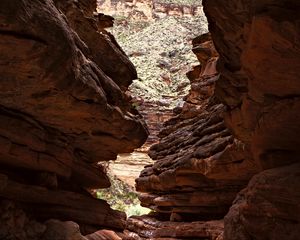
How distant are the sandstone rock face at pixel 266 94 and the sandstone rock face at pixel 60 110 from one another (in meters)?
2.79

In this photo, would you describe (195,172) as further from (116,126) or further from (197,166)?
(116,126)

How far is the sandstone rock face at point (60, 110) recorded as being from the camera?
256 inches

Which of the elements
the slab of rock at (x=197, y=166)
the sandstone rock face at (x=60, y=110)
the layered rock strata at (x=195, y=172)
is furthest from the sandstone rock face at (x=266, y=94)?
the layered rock strata at (x=195, y=172)

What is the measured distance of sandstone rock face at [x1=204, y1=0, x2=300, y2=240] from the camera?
16.9ft

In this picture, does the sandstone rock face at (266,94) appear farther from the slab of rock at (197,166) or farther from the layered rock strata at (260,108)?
the slab of rock at (197,166)

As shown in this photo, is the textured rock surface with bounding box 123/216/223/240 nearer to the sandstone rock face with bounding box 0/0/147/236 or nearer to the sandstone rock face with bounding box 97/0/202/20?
the sandstone rock face with bounding box 0/0/147/236

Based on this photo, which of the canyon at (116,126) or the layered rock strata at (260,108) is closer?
the layered rock strata at (260,108)

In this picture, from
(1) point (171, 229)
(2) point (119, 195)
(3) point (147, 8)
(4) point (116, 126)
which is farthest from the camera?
(3) point (147, 8)

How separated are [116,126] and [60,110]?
5.93 ft

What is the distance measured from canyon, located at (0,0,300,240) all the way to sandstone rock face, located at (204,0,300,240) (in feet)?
0.06

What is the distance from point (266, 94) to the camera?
634 cm

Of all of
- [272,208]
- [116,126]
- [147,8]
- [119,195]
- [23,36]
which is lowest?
[272,208]

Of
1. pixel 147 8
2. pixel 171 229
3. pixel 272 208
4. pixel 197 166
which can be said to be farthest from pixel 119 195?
pixel 147 8

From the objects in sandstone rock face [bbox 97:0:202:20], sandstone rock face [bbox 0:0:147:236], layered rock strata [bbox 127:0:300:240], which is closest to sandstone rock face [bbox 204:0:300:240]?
layered rock strata [bbox 127:0:300:240]
